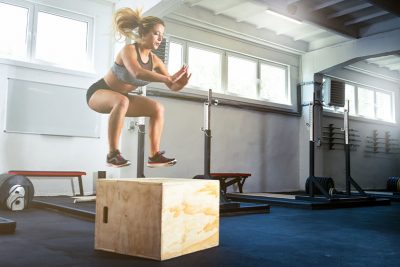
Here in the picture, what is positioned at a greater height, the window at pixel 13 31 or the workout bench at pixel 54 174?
the window at pixel 13 31

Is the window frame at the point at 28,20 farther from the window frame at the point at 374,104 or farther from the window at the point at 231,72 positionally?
the window frame at the point at 374,104

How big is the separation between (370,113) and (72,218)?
346 inches

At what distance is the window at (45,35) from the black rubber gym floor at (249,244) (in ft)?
7.95

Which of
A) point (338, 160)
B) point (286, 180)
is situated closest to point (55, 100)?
point (286, 180)

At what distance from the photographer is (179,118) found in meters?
6.61

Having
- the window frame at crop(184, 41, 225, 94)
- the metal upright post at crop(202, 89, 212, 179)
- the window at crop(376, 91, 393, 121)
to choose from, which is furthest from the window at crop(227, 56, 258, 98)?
the window at crop(376, 91, 393, 121)

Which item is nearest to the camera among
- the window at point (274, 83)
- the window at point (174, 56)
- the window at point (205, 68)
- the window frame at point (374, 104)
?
the window at point (174, 56)

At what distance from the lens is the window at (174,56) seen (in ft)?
21.8

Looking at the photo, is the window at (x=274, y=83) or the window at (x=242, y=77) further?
the window at (x=274, y=83)

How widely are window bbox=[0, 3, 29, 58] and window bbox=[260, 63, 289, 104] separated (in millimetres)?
4574

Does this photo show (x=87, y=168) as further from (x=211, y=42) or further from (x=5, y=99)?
(x=211, y=42)

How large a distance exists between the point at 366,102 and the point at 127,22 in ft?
24.0

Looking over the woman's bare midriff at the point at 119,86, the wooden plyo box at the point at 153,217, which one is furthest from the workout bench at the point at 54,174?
the wooden plyo box at the point at 153,217

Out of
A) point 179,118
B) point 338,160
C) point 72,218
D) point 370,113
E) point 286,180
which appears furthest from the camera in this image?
point 370,113
